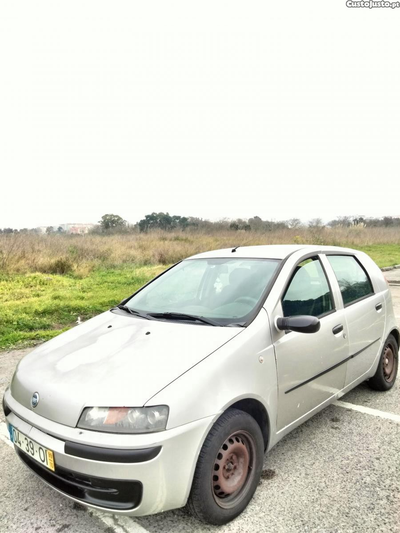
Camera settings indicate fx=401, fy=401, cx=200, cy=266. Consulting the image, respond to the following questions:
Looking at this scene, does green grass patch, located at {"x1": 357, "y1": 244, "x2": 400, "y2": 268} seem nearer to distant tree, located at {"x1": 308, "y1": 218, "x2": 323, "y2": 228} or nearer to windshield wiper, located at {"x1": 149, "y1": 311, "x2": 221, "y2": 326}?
distant tree, located at {"x1": 308, "y1": 218, "x2": 323, "y2": 228}

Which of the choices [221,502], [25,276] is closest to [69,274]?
[25,276]

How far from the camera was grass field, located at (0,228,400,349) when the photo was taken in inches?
283

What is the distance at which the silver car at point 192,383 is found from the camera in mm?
1896

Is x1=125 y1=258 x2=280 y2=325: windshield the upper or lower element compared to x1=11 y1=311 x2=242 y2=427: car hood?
upper

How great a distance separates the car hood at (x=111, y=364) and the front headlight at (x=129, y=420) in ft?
0.12

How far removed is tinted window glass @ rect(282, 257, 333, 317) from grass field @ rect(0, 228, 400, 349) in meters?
4.61

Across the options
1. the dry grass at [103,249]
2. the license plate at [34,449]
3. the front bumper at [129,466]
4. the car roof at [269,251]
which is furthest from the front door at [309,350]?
the dry grass at [103,249]

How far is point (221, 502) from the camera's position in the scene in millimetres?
2160

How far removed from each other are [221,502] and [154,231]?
23728mm

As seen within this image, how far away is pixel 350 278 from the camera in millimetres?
3625

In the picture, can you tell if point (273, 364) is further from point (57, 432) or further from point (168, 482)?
point (57, 432)

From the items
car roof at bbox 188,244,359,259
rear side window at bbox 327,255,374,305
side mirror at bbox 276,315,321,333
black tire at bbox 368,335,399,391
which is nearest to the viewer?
side mirror at bbox 276,315,321,333

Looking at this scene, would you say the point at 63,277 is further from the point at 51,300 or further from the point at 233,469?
the point at 233,469

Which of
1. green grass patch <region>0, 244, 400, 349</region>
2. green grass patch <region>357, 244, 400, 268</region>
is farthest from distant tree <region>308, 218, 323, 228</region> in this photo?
green grass patch <region>0, 244, 400, 349</region>
